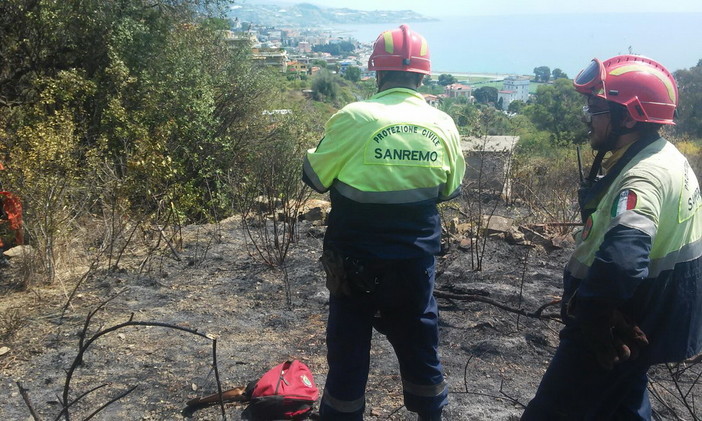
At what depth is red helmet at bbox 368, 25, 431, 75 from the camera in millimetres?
2898

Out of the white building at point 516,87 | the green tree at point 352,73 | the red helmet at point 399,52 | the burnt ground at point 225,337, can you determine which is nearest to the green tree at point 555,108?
the white building at point 516,87

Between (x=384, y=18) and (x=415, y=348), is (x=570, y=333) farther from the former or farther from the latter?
(x=384, y=18)

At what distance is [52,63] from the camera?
38.3 feet

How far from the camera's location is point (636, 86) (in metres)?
2.44

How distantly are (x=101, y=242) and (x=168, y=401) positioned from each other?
11.5 ft

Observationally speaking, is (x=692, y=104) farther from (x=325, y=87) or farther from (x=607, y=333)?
(x=607, y=333)

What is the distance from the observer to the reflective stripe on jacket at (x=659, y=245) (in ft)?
7.16

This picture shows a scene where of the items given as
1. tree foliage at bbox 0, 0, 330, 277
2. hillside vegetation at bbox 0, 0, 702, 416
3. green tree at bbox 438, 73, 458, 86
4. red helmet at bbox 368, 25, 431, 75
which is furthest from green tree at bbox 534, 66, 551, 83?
red helmet at bbox 368, 25, 431, 75

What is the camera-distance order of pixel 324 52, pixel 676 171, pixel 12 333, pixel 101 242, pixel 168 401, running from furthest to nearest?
1. pixel 324 52
2. pixel 101 242
3. pixel 12 333
4. pixel 168 401
5. pixel 676 171

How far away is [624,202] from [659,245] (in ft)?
0.83

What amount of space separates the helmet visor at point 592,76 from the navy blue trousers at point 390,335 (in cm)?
99

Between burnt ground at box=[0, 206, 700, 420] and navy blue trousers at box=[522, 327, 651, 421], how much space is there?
933mm

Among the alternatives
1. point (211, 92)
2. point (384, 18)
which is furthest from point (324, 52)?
point (211, 92)

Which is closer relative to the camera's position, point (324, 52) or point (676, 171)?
point (676, 171)
